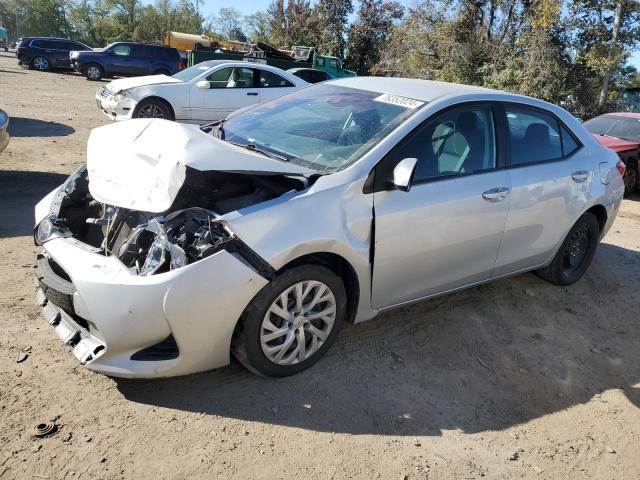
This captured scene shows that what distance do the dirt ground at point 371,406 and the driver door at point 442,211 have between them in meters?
0.48

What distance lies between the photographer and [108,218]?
130 inches

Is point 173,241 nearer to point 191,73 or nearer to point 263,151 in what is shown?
point 263,151

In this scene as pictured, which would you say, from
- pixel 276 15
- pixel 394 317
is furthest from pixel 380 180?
pixel 276 15

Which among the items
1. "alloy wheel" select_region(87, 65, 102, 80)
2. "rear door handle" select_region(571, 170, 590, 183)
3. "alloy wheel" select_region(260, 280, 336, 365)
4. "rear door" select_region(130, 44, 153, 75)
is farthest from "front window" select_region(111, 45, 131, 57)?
"alloy wheel" select_region(260, 280, 336, 365)

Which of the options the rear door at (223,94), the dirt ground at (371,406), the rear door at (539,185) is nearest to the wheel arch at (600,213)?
the rear door at (539,185)

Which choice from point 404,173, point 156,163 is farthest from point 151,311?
point 404,173

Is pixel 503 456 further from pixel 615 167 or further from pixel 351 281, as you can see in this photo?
pixel 615 167

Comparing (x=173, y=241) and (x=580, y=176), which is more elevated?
(x=580, y=176)

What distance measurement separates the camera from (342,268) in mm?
3385

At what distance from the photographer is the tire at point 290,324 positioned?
9.85 feet

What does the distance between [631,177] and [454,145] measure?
753 cm

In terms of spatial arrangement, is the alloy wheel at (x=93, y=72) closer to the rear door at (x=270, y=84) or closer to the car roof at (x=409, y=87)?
the rear door at (x=270, y=84)

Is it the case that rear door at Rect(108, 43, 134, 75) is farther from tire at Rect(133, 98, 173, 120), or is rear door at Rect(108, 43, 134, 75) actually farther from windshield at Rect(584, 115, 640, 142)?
windshield at Rect(584, 115, 640, 142)

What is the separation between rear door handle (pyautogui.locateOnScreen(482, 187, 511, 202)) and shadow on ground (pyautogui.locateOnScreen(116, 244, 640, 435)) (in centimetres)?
102
